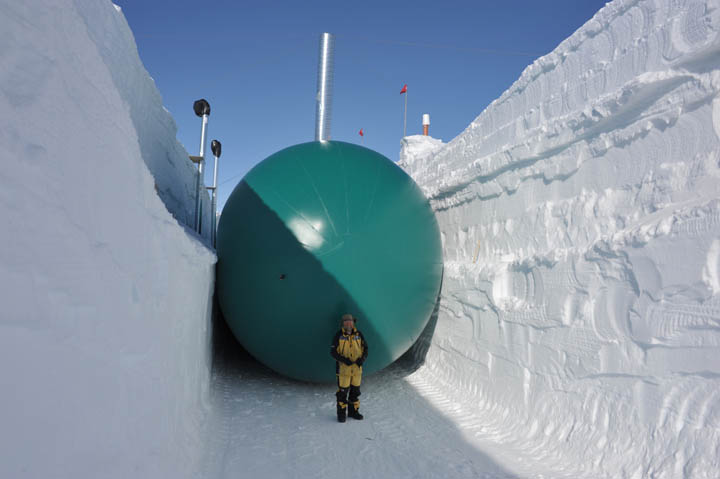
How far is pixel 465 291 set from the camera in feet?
14.5

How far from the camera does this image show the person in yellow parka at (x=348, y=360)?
12.1ft

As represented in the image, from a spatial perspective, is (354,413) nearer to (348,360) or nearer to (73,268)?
(348,360)

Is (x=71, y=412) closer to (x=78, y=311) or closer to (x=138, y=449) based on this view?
(x=78, y=311)

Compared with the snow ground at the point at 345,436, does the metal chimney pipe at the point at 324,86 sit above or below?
above

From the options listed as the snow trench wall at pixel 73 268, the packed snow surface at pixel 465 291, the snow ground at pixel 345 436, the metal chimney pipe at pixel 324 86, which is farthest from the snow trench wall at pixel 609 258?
the metal chimney pipe at pixel 324 86

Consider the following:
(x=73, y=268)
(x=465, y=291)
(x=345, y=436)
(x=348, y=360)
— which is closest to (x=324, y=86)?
(x=465, y=291)

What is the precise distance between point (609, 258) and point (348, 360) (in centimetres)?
219

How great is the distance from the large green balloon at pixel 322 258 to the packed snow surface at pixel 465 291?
420 millimetres

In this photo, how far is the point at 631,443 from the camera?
243cm

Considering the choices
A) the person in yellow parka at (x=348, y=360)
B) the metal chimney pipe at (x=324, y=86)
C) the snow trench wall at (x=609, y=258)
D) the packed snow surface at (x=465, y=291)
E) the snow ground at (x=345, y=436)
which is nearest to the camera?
the packed snow surface at (x=465, y=291)

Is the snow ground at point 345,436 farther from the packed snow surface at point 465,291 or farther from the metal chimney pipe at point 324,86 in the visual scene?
the metal chimney pipe at point 324,86

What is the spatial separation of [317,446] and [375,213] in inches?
79.0

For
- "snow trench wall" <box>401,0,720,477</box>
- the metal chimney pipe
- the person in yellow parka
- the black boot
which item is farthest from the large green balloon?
the metal chimney pipe

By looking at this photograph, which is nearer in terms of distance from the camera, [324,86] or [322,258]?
[322,258]
